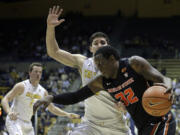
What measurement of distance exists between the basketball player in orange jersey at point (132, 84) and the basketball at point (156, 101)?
14cm

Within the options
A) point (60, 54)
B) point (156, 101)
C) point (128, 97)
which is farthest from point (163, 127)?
point (60, 54)

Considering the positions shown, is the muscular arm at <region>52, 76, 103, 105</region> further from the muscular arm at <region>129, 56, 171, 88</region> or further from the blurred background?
the blurred background

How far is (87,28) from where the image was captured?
20000mm

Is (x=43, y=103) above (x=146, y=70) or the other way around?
the other way around

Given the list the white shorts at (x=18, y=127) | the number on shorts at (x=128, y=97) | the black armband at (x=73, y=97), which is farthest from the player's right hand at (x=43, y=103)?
the white shorts at (x=18, y=127)

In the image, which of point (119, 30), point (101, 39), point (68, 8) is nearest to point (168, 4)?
point (119, 30)

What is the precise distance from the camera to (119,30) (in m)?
20.0

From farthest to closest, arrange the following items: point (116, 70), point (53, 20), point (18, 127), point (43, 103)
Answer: point (18, 127), point (53, 20), point (116, 70), point (43, 103)

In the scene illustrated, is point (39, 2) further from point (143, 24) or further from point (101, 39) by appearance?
point (101, 39)

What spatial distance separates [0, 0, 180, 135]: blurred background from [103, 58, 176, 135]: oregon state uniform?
10.5 meters

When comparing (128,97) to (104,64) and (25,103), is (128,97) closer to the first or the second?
(104,64)

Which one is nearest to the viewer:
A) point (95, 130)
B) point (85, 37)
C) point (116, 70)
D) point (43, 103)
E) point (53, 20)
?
point (43, 103)

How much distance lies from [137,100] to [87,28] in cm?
1698

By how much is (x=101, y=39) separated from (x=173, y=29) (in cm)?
1597
